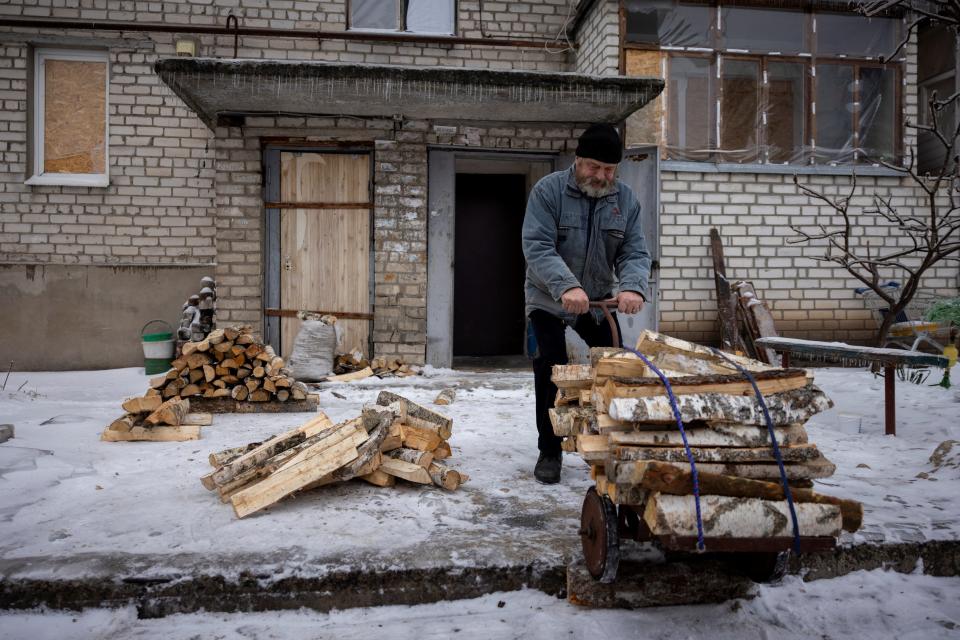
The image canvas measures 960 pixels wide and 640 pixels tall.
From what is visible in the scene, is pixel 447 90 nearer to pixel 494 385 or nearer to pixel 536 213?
pixel 494 385

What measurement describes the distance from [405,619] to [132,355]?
684 centimetres

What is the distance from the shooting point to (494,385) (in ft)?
20.3

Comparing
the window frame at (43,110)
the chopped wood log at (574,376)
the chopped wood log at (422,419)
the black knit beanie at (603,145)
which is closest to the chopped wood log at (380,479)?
the chopped wood log at (422,419)

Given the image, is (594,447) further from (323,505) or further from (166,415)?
(166,415)

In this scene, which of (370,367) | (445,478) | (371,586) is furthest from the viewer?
(370,367)

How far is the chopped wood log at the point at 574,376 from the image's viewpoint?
7.79ft

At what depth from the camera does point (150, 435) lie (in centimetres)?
397

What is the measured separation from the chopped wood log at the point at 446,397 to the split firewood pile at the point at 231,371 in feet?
3.56

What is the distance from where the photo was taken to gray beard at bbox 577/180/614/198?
310 centimetres

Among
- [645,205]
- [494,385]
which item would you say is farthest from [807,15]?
[494,385]

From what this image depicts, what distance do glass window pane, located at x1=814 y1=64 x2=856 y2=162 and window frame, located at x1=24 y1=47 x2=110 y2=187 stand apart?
A: 843cm

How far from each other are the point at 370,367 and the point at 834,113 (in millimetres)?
6169

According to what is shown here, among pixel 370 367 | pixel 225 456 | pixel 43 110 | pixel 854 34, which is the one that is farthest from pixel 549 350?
pixel 43 110

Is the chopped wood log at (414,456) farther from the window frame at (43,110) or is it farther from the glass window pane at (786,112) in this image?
the window frame at (43,110)
